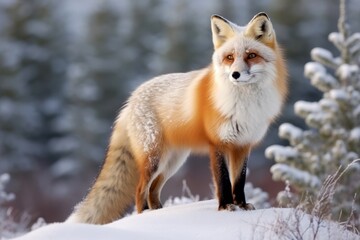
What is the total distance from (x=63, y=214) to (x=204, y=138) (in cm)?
2174

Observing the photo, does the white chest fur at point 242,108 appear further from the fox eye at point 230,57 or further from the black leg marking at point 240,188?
the black leg marking at point 240,188

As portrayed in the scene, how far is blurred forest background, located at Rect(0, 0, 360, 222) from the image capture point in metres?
34.2

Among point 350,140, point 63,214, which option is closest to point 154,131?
point 350,140

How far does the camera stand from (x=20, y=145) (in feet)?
114

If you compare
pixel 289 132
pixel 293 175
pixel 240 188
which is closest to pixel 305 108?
pixel 289 132

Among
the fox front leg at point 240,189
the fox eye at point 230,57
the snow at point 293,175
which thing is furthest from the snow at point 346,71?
the fox eye at point 230,57

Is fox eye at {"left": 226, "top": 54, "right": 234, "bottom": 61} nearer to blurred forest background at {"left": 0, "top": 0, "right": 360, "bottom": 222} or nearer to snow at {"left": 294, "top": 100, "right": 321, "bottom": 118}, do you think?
snow at {"left": 294, "top": 100, "right": 321, "bottom": 118}

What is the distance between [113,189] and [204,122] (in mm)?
1432

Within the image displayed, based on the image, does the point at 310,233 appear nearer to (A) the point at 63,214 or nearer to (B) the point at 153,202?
(B) the point at 153,202

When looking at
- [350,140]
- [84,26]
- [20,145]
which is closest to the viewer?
[350,140]

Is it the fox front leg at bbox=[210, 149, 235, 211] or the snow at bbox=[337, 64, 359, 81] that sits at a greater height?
the fox front leg at bbox=[210, 149, 235, 211]

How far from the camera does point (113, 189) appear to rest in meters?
8.27

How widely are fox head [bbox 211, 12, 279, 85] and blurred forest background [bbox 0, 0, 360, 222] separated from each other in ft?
77.4

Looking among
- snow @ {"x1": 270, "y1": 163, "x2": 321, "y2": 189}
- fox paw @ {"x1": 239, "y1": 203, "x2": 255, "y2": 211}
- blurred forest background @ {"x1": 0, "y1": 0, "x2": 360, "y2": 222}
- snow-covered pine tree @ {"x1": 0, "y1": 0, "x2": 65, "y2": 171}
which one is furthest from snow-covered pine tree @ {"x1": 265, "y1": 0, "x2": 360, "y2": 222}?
snow-covered pine tree @ {"x1": 0, "y1": 0, "x2": 65, "y2": 171}
